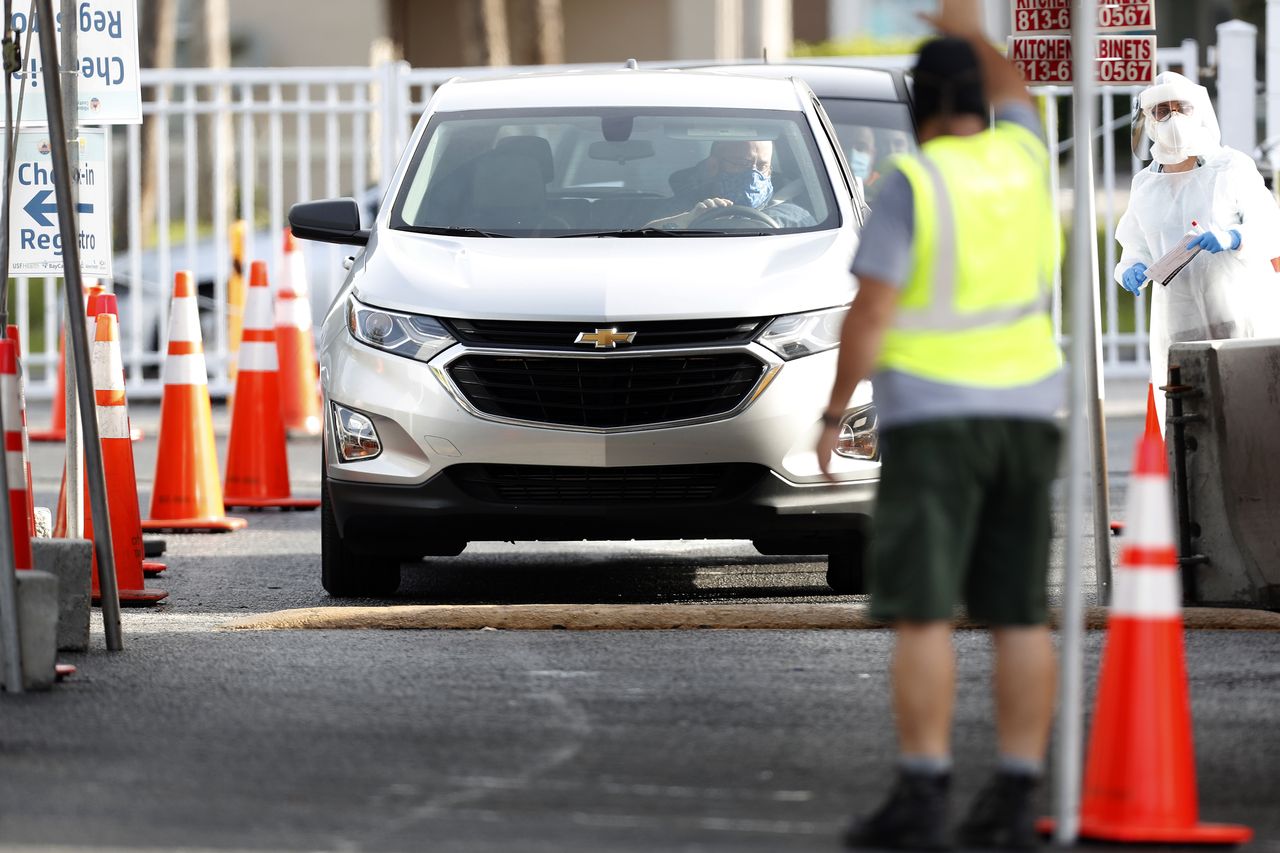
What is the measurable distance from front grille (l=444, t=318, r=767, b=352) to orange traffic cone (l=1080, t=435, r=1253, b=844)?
299cm

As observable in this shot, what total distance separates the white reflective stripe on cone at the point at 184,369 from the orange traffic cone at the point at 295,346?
5.23m

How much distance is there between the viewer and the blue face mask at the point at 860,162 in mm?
11938

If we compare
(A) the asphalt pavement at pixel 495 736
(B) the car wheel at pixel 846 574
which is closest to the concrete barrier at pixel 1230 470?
(A) the asphalt pavement at pixel 495 736

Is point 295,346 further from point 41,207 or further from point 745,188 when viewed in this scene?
point 745,188

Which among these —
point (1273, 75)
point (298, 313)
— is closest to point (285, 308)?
point (298, 313)

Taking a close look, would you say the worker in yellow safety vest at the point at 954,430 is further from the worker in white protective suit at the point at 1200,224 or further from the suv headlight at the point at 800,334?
the worker in white protective suit at the point at 1200,224

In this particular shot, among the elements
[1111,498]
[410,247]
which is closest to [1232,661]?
[410,247]

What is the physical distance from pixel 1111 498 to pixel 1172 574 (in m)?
7.31

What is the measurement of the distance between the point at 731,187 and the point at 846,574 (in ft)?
4.83

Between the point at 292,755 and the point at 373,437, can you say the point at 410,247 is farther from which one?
the point at 292,755

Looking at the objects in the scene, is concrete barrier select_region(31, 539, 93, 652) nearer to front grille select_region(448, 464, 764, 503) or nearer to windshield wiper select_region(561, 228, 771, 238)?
front grille select_region(448, 464, 764, 503)

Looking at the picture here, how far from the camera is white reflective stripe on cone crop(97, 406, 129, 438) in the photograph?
8.66m

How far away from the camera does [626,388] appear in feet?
25.7

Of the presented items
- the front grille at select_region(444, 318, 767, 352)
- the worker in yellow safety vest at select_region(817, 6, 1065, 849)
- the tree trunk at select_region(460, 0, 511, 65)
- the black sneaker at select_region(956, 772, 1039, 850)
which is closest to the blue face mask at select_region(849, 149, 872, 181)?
the front grille at select_region(444, 318, 767, 352)
